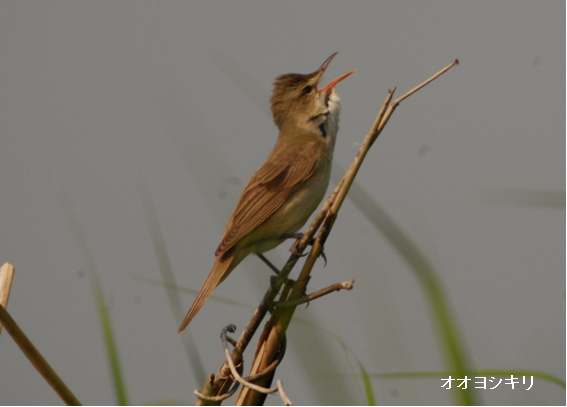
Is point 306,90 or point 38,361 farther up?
point 306,90

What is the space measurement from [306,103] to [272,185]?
679mm

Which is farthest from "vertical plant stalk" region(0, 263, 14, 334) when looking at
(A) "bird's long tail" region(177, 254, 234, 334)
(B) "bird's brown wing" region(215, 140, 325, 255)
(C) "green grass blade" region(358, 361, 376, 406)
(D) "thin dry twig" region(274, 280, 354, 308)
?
(B) "bird's brown wing" region(215, 140, 325, 255)

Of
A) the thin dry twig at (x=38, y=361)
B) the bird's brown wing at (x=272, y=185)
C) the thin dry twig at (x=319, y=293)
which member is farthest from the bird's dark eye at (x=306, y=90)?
the thin dry twig at (x=38, y=361)

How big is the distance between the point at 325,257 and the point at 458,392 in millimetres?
1092

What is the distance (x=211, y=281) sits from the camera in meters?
2.27

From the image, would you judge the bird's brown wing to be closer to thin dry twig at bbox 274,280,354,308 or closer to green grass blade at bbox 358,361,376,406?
thin dry twig at bbox 274,280,354,308

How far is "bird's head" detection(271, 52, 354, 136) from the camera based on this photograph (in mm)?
3232

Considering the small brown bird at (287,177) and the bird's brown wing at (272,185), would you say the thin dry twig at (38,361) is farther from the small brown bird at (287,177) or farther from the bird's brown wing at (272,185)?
the bird's brown wing at (272,185)

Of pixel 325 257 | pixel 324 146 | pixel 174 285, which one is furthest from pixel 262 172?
pixel 174 285

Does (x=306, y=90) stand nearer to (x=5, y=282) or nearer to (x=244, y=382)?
(x=5, y=282)

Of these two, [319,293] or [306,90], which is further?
[306,90]

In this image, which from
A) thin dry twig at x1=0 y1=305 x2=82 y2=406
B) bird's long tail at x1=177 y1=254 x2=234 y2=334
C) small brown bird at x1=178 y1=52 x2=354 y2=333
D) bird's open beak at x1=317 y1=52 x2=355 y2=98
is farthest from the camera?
bird's open beak at x1=317 y1=52 x2=355 y2=98

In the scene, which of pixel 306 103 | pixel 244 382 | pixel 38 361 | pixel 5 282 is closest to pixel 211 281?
pixel 5 282

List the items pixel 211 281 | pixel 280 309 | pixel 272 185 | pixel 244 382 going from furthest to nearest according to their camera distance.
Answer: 1. pixel 272 185
2. pixel 211 281
3. pixel 280 309
4. pixel 244 382
